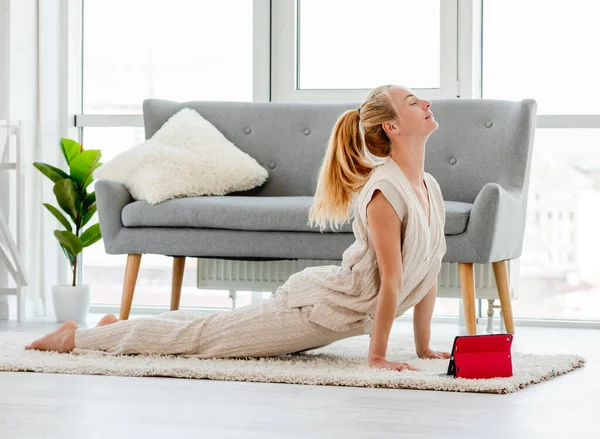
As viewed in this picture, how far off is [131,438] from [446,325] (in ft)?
8.46

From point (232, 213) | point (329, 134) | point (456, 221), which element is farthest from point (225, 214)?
point (456, 221)

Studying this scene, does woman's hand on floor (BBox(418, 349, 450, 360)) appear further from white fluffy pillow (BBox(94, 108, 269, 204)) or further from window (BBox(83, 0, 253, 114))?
window (BBox(83, 0, 253, 114))

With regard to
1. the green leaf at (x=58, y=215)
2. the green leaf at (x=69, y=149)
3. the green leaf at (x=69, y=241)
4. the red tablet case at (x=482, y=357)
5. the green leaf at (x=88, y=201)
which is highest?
the green leaf at (x=69, y=149)

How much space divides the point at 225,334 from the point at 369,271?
0.42 m

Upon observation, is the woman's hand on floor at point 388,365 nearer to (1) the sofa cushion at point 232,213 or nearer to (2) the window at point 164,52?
(1) the sofa cushion at point 232,213

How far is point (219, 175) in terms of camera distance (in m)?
3.79

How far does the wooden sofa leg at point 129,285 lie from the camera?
11.9 ft

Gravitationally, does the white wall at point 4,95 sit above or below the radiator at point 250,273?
above

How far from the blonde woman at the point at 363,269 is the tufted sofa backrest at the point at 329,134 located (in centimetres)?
106

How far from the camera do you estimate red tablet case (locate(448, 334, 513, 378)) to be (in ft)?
7.47

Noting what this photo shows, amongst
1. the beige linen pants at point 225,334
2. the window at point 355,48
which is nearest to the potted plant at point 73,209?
the window at point 355,48

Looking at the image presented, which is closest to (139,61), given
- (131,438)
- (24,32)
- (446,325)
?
(24,32)

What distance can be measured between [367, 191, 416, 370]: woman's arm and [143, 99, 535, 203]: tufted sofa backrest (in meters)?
1.27

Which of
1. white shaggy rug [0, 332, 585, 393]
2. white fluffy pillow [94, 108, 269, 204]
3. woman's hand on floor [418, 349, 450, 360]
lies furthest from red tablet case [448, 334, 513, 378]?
white fluffy pillow [94, 108, 269, 204]
